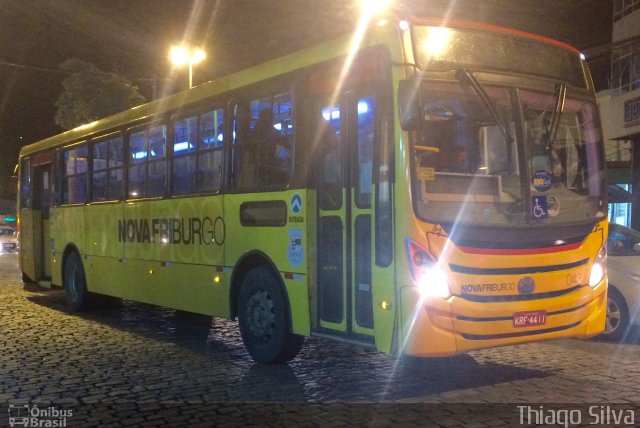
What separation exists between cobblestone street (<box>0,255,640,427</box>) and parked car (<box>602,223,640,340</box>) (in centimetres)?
26

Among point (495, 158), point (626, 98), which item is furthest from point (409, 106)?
point (626, 98)

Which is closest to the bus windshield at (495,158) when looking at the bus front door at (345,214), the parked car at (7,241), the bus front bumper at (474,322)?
the bus front door at (345,214)

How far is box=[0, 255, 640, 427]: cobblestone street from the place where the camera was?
5.62 meters

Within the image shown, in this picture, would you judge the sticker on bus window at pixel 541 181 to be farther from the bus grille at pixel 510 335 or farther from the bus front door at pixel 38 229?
the bus front door at pixel 38 229

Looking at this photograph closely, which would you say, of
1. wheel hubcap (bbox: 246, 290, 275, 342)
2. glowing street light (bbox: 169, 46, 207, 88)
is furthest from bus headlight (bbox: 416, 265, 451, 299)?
glowing street light (bbox: 169, 46, 207, 88)

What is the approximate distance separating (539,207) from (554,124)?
0.81 meters

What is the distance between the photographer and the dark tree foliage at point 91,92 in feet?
94.1

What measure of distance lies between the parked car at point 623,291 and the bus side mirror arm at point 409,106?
4.38m

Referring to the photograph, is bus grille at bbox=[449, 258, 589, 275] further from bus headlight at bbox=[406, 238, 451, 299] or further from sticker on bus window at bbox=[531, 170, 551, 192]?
sticker on bus window at bbox=[531, 170, 551, 192]

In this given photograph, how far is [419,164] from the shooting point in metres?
5.93

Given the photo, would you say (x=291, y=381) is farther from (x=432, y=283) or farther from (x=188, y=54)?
(x=188, y=54)

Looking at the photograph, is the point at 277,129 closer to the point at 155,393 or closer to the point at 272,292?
the point at 272,292

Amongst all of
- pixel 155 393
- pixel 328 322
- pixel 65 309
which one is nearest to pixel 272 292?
pixel 328 322

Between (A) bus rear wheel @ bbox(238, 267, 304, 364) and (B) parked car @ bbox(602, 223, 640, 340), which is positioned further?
(B) parked car @ bbox(602, 223, 640, 340)
